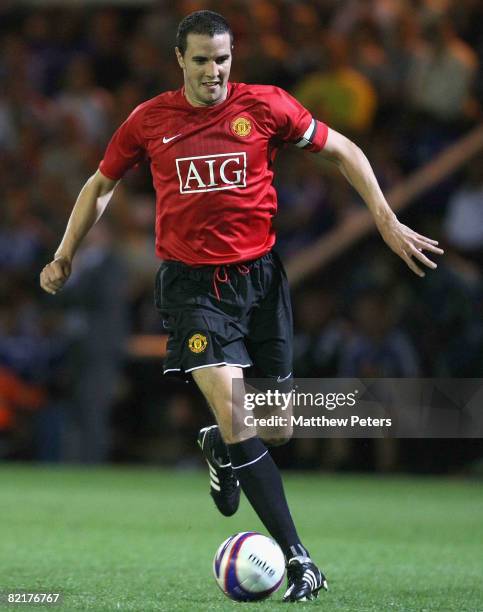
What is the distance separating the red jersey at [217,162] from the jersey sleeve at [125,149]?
0.01m

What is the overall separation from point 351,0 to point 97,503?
725 centimetres

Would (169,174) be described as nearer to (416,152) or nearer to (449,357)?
(449,357)

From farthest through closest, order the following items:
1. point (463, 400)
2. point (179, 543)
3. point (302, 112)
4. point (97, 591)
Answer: point (463, 400), point (179, 543), point (302, 112), point (97, 591)

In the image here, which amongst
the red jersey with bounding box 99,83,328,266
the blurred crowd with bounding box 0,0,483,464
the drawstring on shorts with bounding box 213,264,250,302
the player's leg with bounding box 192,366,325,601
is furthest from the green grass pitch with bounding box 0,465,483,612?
the red jersey with bounding box 99,83,328,266

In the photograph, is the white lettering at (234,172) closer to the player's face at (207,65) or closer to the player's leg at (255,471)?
the player's face at (207,65)

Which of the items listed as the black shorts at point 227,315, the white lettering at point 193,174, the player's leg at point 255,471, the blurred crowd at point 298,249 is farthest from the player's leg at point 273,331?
the blurred crowd at point 298,249

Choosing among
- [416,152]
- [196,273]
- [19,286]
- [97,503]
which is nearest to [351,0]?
[416,152]

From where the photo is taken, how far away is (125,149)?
6441 mm

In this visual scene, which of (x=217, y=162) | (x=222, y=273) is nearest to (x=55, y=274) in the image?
(x=222, y=273)

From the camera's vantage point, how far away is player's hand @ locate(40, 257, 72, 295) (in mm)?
6504

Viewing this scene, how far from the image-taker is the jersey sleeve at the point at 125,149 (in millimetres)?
6371

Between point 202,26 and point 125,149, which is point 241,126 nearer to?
point 202,26

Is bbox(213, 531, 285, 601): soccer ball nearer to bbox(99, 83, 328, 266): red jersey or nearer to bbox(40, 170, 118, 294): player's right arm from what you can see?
bbox(99, 83, 328, 266): red jersey

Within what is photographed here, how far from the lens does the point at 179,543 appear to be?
26.6 ft
